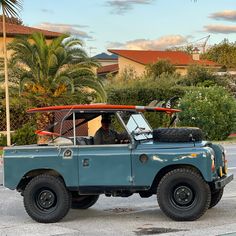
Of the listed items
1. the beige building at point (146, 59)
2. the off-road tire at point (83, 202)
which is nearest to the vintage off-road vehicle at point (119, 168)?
the off-road tire at point (83, 202)

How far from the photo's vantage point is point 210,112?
29.3m

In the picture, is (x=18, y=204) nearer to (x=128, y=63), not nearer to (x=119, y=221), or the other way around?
(x=119, y=221)

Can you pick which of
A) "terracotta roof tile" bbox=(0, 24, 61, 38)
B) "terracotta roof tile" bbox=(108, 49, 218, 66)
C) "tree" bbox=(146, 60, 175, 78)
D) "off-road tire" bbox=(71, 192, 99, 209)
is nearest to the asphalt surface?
"off-road tire" bbox=(71, 192, 99, 209)

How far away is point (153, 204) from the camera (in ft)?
32.2

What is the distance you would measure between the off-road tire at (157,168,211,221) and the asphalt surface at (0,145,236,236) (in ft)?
0.48

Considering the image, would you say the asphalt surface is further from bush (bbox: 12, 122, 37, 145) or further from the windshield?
bush (bbox: 12, 122, 37, 145)

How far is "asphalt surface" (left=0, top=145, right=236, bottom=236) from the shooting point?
25.1 feet

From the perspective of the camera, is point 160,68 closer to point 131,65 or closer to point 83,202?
point 131,65

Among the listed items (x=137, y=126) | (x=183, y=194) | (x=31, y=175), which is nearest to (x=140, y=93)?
(x=137, y=126)

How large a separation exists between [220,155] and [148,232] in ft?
5.97

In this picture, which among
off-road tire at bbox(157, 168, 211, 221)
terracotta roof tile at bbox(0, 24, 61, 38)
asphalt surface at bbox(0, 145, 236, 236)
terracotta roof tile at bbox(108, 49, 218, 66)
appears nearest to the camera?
asphalt surface at bbox(0, 145, 236, 236)

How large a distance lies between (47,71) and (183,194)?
1877 cm

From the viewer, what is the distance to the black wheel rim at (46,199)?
8453 millimetres

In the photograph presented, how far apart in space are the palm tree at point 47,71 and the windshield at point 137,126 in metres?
16.7
